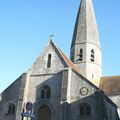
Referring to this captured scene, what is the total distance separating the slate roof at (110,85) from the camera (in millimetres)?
31683

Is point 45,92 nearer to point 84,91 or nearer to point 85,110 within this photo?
point 84,91

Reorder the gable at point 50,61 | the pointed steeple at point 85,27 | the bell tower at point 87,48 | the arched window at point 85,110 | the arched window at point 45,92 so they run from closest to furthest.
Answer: the arched window at point 85,110, the arched window at point 45,92, the gable at point 50,61, the bell tower at point 87,48, the pointed steeple at point 85,27

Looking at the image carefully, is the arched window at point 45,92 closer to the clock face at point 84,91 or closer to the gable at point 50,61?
the gable at point 50,61

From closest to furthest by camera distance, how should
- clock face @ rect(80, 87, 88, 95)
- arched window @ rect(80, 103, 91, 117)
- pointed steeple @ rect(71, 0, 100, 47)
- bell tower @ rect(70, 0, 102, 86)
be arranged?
1. arched window @ rect(80, 103, 91, 117)
2. clock face @ rect(80, 87, 88, 95)
3. bell tower @ rect(70, 0, 102, 86)
4. pointed steeple @ rect(71, 0, 100, 47)

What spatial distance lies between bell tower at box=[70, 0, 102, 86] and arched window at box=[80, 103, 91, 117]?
404 inches

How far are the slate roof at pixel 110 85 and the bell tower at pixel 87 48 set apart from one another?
0.93 meters

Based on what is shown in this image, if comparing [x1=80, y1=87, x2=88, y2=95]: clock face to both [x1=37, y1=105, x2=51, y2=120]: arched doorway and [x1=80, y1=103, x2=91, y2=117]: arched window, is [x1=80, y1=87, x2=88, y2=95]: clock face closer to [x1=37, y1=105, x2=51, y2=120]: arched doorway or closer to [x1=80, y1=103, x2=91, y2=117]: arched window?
[x1=80, y1=103, x2=91, y2=117]: arched window

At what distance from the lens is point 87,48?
33438 millimetres

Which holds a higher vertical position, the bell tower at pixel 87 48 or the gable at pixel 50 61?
the bell tower at pixel 87 48

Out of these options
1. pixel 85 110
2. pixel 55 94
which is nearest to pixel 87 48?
pixel 55 94

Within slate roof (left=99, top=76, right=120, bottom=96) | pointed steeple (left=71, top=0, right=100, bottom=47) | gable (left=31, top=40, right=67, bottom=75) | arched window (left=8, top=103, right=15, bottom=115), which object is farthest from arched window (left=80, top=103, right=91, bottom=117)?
pointed steeple (left=71, top=0, right=100, bottom=47)

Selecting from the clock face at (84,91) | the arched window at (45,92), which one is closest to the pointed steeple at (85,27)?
the arched window at (45,92)

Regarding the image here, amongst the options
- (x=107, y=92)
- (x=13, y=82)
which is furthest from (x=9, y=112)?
(x=107, y=92)

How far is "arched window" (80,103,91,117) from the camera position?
21281 millimetres
